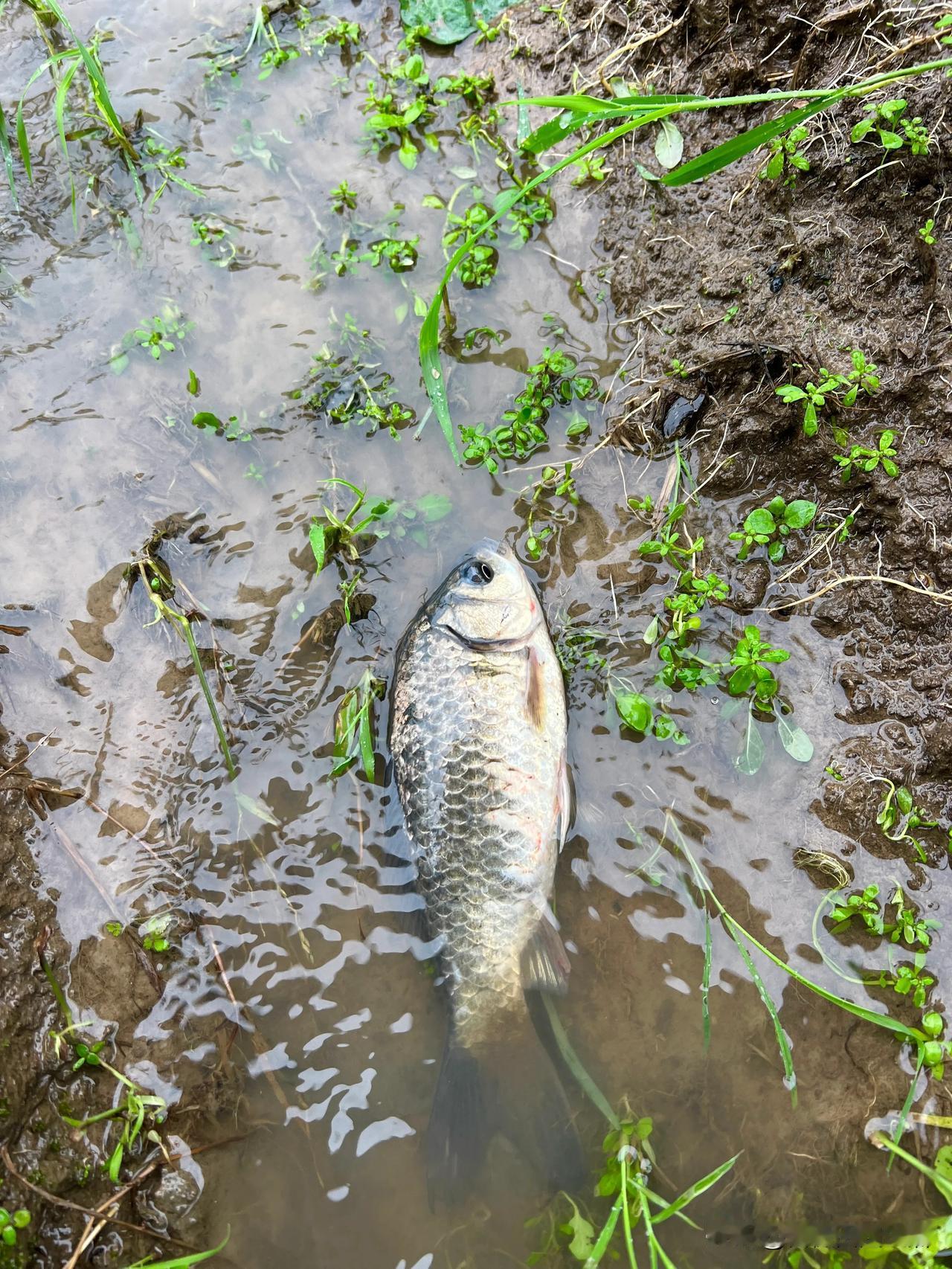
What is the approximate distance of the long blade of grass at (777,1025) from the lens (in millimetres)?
3121

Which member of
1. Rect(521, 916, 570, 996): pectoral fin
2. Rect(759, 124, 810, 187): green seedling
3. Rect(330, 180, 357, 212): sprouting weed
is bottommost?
Rect(521, 916, 570, 996): pectoral fin

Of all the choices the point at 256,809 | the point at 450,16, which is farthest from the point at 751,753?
the point at 450,16

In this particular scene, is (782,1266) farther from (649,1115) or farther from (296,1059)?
(296,1059)

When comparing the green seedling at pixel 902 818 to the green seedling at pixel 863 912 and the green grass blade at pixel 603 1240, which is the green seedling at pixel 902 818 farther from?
the green grass blade at pixel 603 1240

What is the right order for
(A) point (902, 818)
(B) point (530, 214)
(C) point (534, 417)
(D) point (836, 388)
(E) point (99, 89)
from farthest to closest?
(B) point (530, 214) < (E) point (99, 89) < (C) point (534, 417) < (D) point (836, 388) < (A) point (902, 818)

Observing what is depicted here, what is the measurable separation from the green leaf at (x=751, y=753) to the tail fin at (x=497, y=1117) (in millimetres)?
1454

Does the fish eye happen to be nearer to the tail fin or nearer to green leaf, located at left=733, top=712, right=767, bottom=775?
green leaf, located at left=733, top=712, right=767, bottom=775

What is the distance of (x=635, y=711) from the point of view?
3551 millimetres

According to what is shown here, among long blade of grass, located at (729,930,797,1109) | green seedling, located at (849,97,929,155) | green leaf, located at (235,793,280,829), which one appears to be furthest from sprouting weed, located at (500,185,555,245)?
long blade of grass, located at (729,930,797,1109)

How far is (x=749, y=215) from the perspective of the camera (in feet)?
12.6

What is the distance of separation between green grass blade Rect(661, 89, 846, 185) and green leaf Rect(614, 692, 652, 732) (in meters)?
2.10

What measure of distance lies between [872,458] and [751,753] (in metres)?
1.39

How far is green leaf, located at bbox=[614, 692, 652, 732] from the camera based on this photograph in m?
3.54

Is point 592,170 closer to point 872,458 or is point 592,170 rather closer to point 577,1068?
point 872,458
